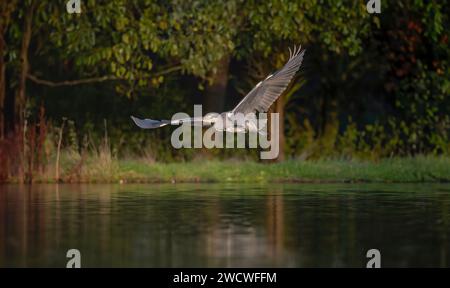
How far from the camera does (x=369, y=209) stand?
18453 mm

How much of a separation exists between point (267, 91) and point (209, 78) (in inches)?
302

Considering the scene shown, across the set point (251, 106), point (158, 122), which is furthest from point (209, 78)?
point (158, 122)

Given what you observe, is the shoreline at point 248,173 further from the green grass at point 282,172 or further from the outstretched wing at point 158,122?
the outstretched wing at point 158,122

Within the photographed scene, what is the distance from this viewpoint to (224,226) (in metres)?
15.7

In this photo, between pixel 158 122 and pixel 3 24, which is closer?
pixel 158 122

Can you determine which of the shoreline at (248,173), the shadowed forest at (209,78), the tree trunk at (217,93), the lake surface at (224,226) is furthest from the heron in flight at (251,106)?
the tree trunk at (217,93)

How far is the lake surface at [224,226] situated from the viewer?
1206 cm

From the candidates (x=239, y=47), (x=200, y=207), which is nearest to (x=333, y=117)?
(x=239, y=47)

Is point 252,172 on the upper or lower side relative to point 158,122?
lower

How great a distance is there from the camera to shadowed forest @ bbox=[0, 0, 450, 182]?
27984 millimetres

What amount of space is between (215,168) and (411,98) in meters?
7.03

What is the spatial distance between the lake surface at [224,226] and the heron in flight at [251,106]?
1.39 meters

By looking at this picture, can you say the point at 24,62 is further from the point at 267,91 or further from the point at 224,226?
the point at 224,226

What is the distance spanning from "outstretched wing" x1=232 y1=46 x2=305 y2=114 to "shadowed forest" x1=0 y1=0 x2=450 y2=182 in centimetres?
567
